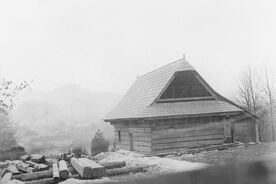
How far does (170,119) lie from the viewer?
17609 millimetres

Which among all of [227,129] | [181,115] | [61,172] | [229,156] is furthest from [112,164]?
[227,129]

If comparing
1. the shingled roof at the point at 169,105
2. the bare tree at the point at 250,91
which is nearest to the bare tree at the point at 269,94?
the bare tree at the point at 250,91

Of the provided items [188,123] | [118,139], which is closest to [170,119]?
[188,123]

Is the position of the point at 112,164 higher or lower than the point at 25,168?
higher

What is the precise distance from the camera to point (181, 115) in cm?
1730

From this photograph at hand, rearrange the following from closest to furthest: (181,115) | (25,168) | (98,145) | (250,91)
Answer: (25,168) < (181,115) < (98,145) < (250,91)

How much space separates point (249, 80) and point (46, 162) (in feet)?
101

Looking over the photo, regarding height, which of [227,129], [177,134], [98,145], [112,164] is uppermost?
[227,129]

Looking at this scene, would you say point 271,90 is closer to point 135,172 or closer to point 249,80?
point 249,80

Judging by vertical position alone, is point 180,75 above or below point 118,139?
above

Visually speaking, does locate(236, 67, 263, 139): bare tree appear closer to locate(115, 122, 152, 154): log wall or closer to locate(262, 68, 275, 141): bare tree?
locate(262, 68, 275, 141): bare tree

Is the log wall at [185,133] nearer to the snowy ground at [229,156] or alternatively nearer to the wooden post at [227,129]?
the wooden post at [227,129]

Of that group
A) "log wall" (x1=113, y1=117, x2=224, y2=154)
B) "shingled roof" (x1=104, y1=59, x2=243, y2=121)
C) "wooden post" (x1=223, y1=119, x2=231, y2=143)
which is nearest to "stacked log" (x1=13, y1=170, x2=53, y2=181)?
"shingled roof" (x1=104, y1=59, x2=243, y2=121)

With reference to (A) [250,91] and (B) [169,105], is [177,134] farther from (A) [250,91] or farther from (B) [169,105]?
(A) [250,91]
